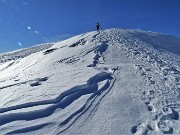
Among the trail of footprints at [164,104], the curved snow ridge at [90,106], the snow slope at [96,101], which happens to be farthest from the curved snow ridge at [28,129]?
the trail of footprints at [164,104]

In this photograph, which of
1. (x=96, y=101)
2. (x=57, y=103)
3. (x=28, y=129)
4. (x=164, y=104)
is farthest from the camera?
(x=96, y=101)

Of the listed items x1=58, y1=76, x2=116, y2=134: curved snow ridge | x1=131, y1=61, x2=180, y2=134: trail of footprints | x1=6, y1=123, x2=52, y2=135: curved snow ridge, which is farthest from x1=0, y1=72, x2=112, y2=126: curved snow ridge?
x1=131, y1=61, x2=180, y2=134: trail of footprints

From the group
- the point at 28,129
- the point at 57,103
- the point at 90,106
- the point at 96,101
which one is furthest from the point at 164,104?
the point at 28,129

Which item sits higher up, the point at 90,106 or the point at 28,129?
the point at 90,106

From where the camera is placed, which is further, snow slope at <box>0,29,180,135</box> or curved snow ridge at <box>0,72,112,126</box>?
curved snow ridge at <box>0,72,112,126</box>

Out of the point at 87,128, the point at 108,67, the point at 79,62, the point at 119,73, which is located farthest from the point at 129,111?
the point at 79,62

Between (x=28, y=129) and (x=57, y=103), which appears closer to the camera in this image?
(x=28, y=129)

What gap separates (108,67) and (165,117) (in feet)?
20.1

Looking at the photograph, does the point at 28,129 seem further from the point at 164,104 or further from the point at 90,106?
the point at 164,104

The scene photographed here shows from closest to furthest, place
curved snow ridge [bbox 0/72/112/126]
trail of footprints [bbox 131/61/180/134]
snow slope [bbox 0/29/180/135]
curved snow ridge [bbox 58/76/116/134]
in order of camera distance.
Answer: trail of footprints [bbox 131/61/180/134]
snow slope [bbox 0/29/180/135]
curved snow ridge [bbox 58/76/116/134]
curved snow ridge [bbox 0/72/112/126]

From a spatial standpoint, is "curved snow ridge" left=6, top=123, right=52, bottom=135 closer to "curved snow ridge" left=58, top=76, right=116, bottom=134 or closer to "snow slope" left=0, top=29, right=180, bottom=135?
"snow slope" left=0, top=29, right=180, bottom=135

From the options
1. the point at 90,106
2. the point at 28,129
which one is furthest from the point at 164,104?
the point at 28,129

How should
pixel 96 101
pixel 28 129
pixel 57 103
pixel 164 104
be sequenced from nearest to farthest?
pixel 28 129 < pixel 164 104 < pixel 57 103 < pixel 96 101

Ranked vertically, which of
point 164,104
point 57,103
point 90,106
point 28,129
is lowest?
point 164,104
